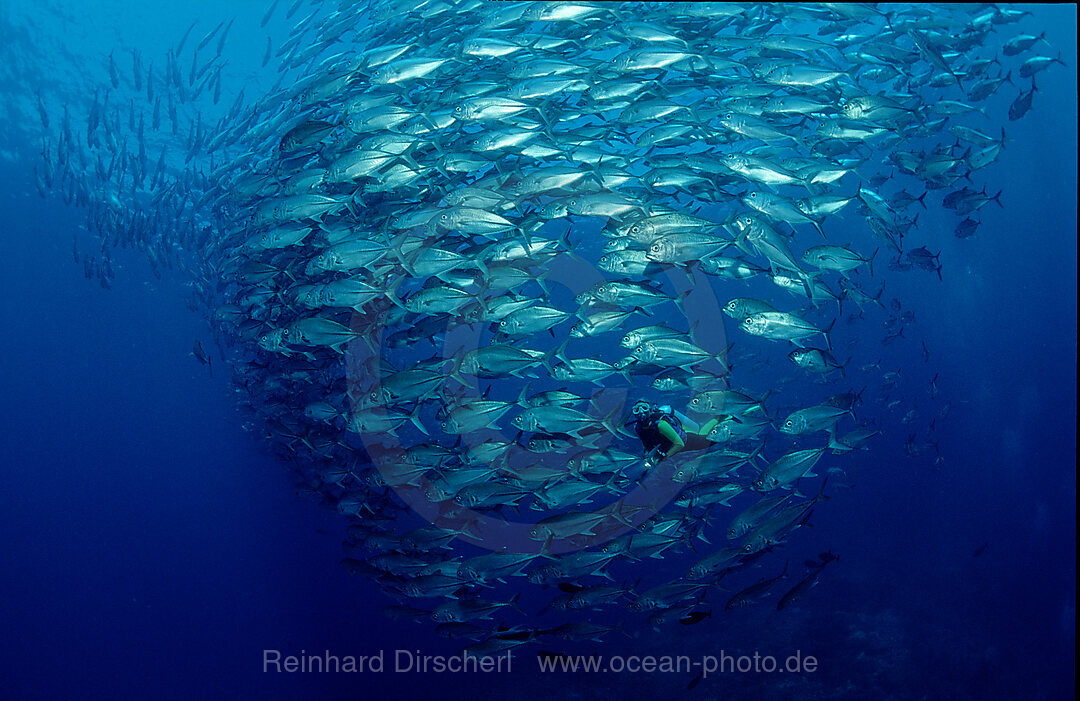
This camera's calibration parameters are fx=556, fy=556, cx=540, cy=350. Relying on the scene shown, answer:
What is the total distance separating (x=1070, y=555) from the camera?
17.2 meters

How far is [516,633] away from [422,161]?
4.64 metres

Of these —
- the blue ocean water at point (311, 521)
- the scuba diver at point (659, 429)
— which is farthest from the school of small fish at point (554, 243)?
the blue ocean water at point (311, 521)

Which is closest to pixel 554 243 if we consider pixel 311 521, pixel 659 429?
pixel 659 429

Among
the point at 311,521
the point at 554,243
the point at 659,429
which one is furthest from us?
the point at 311,521

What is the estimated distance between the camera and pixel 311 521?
2311 cm

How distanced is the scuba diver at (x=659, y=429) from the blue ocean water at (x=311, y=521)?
729cm

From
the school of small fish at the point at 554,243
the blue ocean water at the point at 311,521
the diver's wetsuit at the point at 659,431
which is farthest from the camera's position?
the blue ocean water at the point at 311,521

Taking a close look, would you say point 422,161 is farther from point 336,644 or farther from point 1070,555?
point 1070,555

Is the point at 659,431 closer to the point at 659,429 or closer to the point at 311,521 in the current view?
the point at 659,429

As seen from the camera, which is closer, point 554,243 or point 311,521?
point 554,243

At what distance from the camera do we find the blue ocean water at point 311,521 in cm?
1157

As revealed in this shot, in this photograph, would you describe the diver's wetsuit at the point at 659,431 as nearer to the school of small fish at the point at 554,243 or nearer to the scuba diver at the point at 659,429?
the scuba diver at the point at 659,429

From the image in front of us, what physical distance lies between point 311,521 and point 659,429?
22217mm

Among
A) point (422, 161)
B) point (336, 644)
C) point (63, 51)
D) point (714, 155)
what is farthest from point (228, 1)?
point (336, 644)
